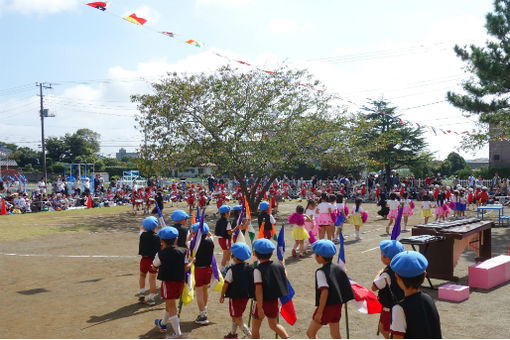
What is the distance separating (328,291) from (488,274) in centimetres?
541

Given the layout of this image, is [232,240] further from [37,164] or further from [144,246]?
[37,164]

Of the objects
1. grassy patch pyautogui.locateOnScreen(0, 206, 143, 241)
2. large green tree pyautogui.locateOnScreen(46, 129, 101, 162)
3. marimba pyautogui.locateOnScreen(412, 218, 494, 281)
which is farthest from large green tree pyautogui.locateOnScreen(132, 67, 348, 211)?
large green tree pyautogui.locateOnScreen(46, 129, 101, 162)

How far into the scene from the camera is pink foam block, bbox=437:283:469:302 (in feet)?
25.5

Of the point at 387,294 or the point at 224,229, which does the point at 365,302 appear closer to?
the point at 387,294

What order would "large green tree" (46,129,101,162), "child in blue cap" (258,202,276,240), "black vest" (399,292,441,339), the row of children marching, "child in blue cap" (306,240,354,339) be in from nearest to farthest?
"black vest" (399,292,441,339)
the row of children marching
"child in blue cap" (306,240,354,339)
"child in blue cap" (258,202,276,240)
"large green tree" (46,129,101,162)

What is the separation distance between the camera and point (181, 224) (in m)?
7.70

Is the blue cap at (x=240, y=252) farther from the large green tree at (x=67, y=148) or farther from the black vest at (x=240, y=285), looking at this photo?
the large green tree at (x=67, y=148)

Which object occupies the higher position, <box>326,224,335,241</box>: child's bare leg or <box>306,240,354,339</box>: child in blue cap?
→ <box>306,240,354,339</box>: child in blue cap

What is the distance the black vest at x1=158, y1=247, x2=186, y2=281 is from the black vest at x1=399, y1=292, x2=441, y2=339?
355cm

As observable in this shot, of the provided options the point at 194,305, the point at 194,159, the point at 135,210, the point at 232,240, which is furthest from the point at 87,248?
the point at 135,210

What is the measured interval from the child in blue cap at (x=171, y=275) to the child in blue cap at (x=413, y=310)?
343cm

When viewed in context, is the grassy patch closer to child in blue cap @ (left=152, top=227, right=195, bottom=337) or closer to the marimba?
child in blue cap @ (left=152, top=227, right=195, bottom=337)

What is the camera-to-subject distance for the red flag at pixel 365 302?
5449 millimetres

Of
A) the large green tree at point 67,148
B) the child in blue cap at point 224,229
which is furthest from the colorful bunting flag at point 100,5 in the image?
the large green tree at point 67,148
